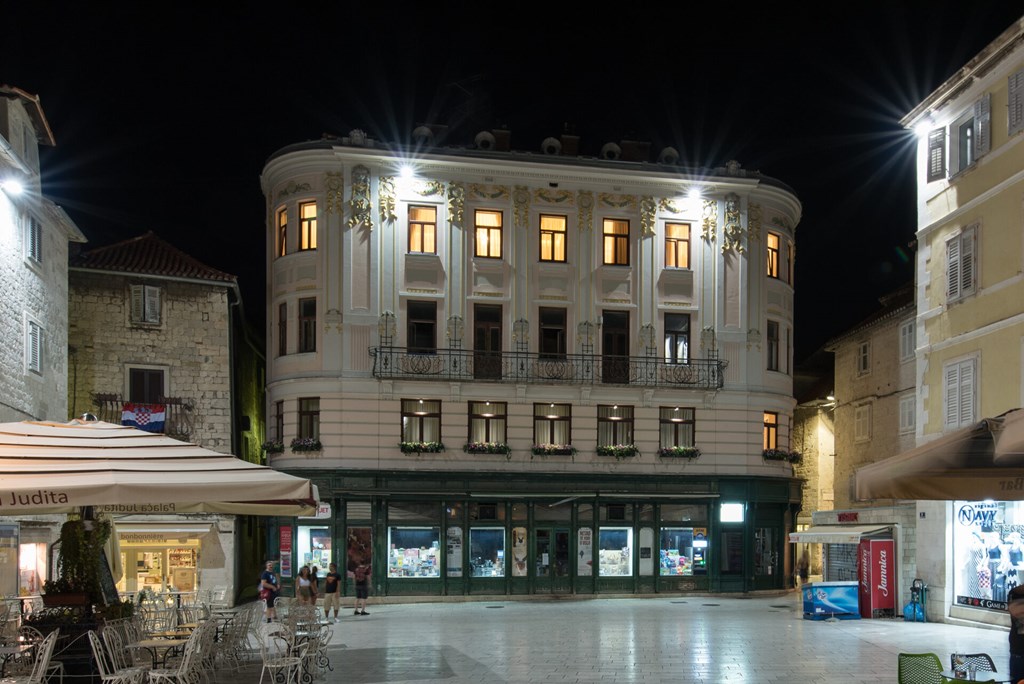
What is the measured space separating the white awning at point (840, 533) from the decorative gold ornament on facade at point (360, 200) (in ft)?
50.1

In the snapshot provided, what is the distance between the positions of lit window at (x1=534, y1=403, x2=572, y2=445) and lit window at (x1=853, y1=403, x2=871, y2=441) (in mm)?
12626

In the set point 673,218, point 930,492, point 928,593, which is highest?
point 673,218

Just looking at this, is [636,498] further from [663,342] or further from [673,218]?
[673,218]

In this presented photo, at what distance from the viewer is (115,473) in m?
11.0

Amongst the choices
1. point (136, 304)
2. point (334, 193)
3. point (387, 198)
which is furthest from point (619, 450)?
point (136, 304)

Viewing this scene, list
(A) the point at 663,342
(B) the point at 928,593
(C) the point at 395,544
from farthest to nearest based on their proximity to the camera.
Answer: (A) the point at 663,342 → (C) the point at 395,544 → (B) the point at 928,593

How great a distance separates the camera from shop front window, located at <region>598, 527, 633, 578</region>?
3234 cm

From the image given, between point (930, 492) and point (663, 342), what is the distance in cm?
2220

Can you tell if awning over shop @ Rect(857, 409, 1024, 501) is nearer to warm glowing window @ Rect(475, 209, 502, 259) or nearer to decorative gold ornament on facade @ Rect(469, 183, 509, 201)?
warm glowing window @ Rect(475, 209, 502, 259)

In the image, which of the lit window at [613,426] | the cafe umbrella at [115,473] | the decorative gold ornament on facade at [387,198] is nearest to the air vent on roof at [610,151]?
the decorative gold ornament on facade at [387,198]

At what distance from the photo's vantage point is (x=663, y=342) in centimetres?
3319

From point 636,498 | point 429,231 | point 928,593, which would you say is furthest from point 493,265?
point 928,593

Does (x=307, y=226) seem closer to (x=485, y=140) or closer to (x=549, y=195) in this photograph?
(x=485, y=140)

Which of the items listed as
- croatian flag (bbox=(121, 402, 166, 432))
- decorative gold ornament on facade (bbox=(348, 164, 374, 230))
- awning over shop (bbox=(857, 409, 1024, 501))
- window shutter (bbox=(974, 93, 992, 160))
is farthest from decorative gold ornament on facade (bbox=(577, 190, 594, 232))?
awning over shop (bbox=(857, 409, 1024, 501))
